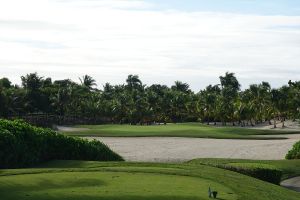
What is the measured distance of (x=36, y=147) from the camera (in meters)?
28.6

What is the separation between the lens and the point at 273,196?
19812mm

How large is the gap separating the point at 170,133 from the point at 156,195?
59590 mm

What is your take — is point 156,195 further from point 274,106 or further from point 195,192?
point 274,106

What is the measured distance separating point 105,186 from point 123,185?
655 millimetres

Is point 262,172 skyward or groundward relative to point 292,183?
skyward

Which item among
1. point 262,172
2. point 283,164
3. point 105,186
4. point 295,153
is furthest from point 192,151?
point 105,186

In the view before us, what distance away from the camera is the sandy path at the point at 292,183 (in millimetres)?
30222

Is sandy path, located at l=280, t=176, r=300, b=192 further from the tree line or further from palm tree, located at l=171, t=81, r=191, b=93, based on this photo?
palm tree, located at l=171, t=81, r=191, b=93

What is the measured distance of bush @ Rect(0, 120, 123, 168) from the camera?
26.7 m

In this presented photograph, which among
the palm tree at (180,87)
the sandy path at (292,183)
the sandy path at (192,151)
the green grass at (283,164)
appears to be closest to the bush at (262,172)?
the sandy path at (292,183)

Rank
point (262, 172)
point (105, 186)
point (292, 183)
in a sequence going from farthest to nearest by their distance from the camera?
point (292, 183) < point (262, 172) < point (105, 186)

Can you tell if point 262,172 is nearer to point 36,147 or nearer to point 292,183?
point 292,183

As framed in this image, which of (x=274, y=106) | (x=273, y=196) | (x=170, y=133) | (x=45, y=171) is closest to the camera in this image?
(x=273, y=196)

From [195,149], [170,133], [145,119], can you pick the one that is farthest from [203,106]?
[195,149]
